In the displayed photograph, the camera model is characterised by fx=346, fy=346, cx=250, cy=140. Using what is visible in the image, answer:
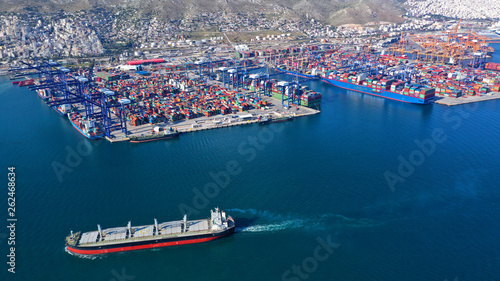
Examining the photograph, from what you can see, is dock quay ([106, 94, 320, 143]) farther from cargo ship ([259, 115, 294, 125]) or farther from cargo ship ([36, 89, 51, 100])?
cargo ship ([36, 89, 51, 100])

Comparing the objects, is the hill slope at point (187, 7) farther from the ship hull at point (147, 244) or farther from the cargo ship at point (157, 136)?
the ship hull at point (147, 244)

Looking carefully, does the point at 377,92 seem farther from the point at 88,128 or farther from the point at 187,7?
the point at 187,7

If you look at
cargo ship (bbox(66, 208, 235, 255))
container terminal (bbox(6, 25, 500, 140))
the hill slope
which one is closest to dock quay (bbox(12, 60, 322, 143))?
container terminal (bbox(6, 25, 500, 140))

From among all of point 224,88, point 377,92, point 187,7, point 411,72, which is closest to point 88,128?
point 224,88

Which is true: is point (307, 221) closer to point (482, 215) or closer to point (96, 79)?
point (482, 215)

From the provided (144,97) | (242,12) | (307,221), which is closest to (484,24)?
(242,12)

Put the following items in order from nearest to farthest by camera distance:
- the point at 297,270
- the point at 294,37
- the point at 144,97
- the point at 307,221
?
the point at 297,270
the point at 307,221
the point at 144,97
the point at 294,37
